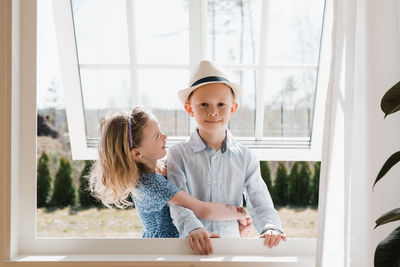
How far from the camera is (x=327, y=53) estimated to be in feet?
7.92

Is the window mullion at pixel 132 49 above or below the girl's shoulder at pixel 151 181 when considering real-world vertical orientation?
above

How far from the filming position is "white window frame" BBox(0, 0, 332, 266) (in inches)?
64.2

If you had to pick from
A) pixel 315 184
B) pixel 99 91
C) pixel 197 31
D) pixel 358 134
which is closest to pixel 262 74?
pixel 197 31

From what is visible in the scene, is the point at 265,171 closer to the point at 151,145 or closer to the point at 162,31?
the point at 162,31

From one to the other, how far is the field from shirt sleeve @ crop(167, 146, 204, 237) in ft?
11.8

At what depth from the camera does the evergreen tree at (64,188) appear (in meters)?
5.90

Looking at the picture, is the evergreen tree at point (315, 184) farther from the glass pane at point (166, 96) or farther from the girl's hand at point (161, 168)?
the girl's hand at point (161, 168)

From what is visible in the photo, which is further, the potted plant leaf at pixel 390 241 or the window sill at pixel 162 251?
the window sill at pixel 162 251

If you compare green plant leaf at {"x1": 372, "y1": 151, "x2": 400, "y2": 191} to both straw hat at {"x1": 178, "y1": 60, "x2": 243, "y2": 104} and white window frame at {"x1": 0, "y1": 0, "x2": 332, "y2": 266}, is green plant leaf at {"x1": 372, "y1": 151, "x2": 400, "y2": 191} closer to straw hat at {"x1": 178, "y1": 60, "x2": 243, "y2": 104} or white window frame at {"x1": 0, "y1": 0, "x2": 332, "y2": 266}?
white window frame at {"x1": 0, "y1": 0, "x2": 332, "y2": 266}

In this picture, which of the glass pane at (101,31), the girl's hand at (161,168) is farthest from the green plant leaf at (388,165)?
the glass pane at (101,31)

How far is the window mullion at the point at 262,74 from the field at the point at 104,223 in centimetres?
312

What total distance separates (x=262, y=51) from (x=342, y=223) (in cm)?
134

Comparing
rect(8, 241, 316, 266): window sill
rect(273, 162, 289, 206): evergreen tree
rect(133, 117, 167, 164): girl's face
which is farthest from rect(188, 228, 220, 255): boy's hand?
rect(273, 162, 289, 206): evergreen tree

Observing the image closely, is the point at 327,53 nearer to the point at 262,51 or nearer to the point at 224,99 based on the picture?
the point at 262,51
